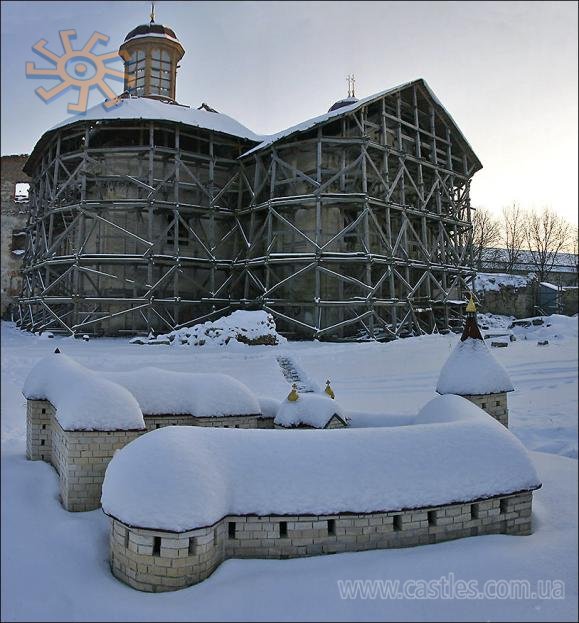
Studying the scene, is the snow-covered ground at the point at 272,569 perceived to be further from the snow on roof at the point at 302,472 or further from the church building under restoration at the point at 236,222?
the church building under restoration at the point at 236,222

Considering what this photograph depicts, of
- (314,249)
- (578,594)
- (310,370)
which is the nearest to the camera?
(578,594)

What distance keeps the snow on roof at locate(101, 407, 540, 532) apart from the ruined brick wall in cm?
3403

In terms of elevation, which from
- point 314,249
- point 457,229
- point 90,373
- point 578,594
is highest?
point 457,229

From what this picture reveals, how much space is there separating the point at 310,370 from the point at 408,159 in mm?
13288

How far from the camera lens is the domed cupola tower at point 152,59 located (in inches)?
1213

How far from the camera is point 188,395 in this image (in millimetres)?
11703

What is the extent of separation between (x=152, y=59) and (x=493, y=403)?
95.3 feet

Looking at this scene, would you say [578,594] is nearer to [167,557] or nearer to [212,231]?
[167,557]

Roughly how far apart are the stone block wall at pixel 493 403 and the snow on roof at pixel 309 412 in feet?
10.0

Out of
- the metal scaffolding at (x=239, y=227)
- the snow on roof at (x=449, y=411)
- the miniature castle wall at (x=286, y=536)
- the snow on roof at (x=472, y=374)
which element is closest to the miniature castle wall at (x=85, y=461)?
the miniature castle wall at (x=286, y=536)

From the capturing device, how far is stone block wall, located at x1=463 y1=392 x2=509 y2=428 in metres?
11.6

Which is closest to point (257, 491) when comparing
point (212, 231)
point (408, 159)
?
point (212, 231)

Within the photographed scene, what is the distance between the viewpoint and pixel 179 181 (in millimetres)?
24922

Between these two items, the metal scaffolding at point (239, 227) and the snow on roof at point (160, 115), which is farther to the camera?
the snow on roof at point (160, 115)
